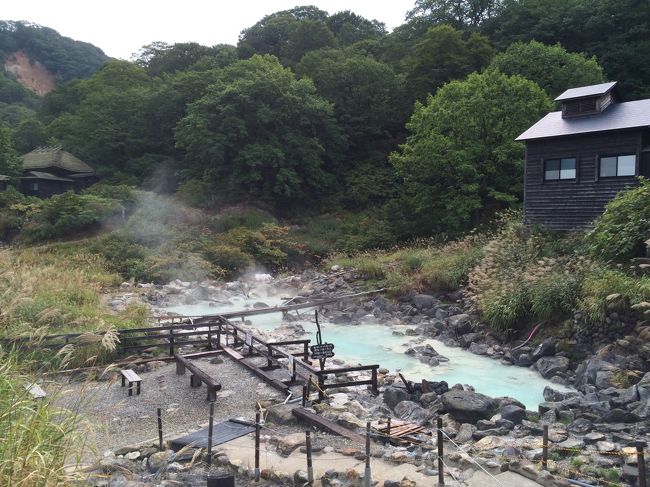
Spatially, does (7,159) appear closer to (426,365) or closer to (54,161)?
(54,161)

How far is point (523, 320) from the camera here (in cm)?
1393

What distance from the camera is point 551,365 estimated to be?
451 inches

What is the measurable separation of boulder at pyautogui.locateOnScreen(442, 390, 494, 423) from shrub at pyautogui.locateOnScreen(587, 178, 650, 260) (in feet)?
22.8

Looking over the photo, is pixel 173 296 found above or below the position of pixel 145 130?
below

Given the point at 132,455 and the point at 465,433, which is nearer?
the point at 132,455

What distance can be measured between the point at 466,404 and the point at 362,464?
271 centimetres

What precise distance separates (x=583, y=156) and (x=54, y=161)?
33.9 metres

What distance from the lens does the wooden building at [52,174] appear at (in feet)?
119

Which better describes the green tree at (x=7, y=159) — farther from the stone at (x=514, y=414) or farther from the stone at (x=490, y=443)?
the stone at (x=490, y=443)

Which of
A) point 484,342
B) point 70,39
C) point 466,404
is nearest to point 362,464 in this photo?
point 466,404

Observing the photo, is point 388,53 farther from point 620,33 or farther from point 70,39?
point 70,39

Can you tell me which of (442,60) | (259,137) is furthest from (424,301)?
(442,60)

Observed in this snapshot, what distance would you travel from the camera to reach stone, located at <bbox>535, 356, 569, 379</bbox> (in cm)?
1122

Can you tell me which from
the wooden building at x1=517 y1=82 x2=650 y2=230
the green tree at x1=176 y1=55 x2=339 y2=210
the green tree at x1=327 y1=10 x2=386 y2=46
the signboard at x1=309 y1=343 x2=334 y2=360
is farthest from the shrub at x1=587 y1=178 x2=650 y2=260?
the green tree at x1=327 y1=10 x2=386 y2=46
